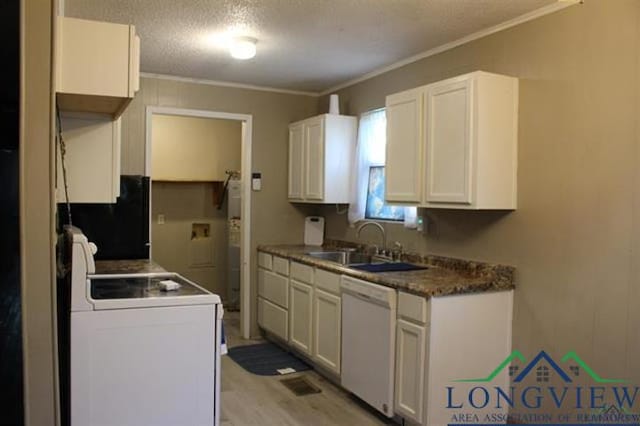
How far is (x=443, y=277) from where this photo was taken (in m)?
3.13

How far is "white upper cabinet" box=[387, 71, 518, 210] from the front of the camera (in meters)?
2.89

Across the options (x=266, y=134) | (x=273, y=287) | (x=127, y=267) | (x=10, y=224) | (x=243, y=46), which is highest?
(x=243, y=46)

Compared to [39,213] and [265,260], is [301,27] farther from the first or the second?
[265,260]

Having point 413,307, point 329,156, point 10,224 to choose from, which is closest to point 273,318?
point 329,156

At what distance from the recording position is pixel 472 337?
291cm

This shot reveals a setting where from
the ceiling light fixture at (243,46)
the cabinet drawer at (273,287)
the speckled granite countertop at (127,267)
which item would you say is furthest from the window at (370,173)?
the speckled granite countertop at (127,267)

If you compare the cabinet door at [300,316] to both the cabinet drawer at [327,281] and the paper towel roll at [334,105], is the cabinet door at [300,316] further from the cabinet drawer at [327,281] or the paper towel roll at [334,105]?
the paper towel roll at [334,105]

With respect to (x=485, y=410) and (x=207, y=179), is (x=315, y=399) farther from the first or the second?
(x=207, y=179)

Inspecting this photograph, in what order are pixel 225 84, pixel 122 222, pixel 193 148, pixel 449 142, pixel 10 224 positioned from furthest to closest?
1. pixel 193 148
2. pixel 225 84
3. pixel 122 222
4. pixel 449 142
5. pixel 10 224

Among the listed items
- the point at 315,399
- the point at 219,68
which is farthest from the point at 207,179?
the point at 315,399

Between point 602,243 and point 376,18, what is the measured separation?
171 centimetres

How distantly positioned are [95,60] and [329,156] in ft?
8.25

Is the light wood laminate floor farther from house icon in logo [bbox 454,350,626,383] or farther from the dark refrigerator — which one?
the dark refrigerator

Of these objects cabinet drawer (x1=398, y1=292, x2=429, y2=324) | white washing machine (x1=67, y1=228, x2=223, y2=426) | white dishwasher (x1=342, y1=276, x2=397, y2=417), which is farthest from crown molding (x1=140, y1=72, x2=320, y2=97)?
cabinet drawer (x1=398, y1=292, x2=429, y2=324)
